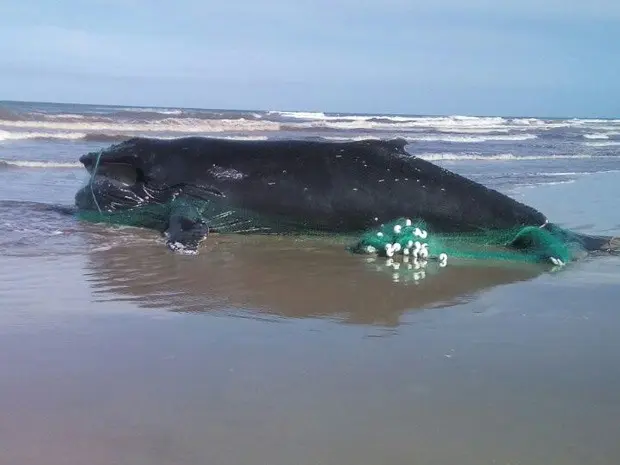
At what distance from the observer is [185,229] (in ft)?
24.5

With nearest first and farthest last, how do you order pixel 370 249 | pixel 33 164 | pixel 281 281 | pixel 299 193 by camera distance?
pixel 281 281 < pixel 370 249 < pixel 299 193 < pixel 33 164

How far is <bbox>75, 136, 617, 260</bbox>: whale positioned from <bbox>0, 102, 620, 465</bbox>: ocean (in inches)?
22.9

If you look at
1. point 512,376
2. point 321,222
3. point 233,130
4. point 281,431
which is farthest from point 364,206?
point 233,130

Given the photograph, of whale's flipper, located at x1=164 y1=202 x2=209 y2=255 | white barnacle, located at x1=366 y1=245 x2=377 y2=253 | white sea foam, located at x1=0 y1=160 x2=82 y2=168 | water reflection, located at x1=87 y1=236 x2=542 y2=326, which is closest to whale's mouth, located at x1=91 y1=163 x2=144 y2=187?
whale's flipper, located at x1=164 y1=202 x2=209 y2=255

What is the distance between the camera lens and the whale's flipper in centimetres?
700

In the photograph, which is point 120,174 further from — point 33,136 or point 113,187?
point 33,136

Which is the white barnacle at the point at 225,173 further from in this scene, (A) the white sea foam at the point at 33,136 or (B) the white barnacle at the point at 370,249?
(A) the white sea foam at the point at 33,136

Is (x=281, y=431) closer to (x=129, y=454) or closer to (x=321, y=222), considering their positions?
(x=129, y=454)

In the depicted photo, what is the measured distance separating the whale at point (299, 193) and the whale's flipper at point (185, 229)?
0.7 inches

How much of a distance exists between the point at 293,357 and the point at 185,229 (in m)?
3.68

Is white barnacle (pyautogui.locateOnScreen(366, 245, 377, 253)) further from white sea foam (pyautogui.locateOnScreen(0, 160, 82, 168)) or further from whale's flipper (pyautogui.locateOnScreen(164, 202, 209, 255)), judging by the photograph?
white sea foam (pyautogui.locateOnScreen(0, 160, 82, 168))

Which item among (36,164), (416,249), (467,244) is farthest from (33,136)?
(416,249)

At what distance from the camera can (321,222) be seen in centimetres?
801

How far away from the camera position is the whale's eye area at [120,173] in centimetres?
852
